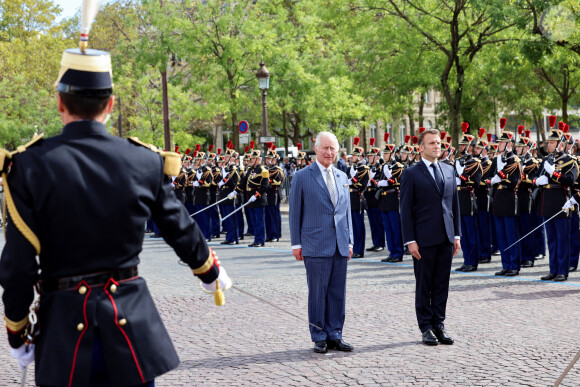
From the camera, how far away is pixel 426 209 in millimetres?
7867

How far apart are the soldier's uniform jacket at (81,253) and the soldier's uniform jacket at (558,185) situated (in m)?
9.34

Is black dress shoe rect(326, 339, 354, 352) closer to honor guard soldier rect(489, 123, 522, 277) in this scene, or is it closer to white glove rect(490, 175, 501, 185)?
honor guard soldier rect(489, 123, 522, 277)

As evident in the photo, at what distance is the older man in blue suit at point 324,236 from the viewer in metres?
7.50

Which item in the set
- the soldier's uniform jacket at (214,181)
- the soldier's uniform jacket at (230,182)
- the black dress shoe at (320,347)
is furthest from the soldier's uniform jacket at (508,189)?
the soldier's uniform jacket at (214,181)

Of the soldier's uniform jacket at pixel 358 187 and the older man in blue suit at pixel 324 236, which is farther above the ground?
the soldier's uniform jacket at pixel 358 187

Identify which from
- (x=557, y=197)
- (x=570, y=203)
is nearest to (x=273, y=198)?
(x=557, y=197)

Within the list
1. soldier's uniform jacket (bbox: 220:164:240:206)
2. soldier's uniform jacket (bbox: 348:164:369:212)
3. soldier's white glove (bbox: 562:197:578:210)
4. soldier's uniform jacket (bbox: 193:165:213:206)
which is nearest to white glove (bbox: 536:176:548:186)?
soldier's white glove (bbox: 562:197:578:210)

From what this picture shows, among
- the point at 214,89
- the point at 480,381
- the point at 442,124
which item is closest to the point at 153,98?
the point at 214,89

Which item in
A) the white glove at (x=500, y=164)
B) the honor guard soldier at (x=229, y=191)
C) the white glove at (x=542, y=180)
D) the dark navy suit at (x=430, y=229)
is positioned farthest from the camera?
the honor guard soldier at (x=229, y=191)

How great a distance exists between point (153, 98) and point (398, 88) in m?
14.7

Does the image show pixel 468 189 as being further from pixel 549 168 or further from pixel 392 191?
pixel 392 191

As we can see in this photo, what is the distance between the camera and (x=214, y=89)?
3303cm

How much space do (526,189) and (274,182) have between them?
23.6ft

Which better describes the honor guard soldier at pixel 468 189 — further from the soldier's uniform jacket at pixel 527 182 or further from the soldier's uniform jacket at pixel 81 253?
the soldier's uniform jacket at pixel 81 253
